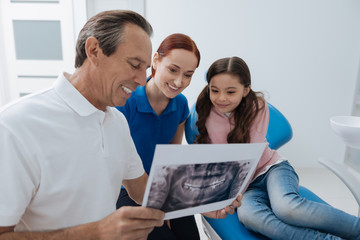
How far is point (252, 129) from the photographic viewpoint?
1.47m

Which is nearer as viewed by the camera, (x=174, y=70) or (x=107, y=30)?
(x=107, y=30)

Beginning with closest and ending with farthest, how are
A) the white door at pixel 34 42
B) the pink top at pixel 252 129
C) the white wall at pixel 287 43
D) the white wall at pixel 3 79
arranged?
the pink top at pixel 252 129 → the white wall at pixel 287 43 → the white door at pixel 34 42 → the white wall at pixel 3 79

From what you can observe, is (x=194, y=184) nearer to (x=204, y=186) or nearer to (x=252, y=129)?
(x=204, y=186)

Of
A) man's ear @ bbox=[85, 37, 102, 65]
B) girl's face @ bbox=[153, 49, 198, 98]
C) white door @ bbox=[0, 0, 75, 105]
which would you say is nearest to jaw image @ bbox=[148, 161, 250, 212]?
man's ear @ bbox=[85, 37, 102, 65]

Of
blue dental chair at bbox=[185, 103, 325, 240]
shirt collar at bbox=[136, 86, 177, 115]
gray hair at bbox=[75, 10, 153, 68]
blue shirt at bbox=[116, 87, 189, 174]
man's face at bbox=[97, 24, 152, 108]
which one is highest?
gray hair at bbox=[75, 10, 153, 68]

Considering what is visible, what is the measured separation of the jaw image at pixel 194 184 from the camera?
65cm

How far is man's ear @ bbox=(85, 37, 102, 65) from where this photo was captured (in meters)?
0.82

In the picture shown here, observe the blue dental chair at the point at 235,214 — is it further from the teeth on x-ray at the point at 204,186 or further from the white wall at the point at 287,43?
the white wall at the point at 287,43

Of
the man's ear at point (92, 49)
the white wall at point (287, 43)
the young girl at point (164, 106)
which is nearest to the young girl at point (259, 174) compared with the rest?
the young girl at point (164, 106)

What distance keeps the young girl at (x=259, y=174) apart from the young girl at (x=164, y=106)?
163 mm

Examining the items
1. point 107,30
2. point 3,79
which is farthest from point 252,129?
point 3,79

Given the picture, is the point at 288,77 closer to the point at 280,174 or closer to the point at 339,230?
the point at 280,174

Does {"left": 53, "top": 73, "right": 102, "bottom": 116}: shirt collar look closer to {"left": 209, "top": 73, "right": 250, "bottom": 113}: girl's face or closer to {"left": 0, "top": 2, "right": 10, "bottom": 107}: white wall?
{"left": 209, "top": 73, "right": 250, "bottom": 113}: girl's face

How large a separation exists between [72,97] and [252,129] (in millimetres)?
974
